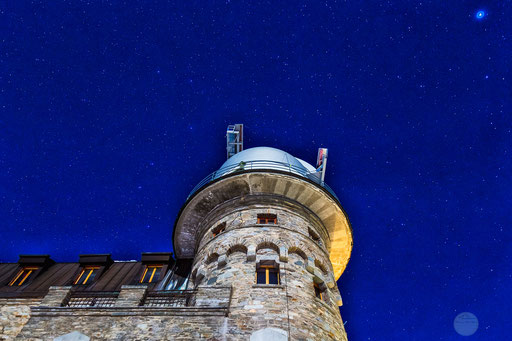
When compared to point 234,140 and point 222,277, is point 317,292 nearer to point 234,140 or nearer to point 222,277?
point 222,277

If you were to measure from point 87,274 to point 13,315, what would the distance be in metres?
3.96

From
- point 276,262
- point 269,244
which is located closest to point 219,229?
point 269,244

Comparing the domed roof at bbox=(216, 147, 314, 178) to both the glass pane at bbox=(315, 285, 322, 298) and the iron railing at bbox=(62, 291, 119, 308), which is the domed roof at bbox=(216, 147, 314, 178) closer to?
the glass pane at bbox=(315, 285, 322, 298)

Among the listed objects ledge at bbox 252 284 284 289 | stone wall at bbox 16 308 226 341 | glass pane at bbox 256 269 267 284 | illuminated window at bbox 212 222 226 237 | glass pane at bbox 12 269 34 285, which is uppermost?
illuminated window at bbox 212 222 226 237

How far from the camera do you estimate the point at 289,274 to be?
45.0 ft

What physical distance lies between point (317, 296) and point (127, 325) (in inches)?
295

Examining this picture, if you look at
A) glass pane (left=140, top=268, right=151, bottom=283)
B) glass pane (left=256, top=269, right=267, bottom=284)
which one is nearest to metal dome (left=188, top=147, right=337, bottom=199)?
glass pane (left=140, top=268, right=151, bottom=283)

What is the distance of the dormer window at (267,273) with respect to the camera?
13703 millimetres

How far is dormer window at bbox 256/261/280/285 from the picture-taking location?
13.7 meters

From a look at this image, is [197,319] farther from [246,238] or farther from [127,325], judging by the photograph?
[246,238]

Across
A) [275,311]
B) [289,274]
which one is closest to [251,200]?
[289,274]

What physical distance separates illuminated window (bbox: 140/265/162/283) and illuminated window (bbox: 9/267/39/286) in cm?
632

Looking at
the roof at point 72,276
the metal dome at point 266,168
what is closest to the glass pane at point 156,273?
the roof at point 72,276

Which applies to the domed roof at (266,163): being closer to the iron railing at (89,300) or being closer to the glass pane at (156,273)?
the glass pane at (156,273)
